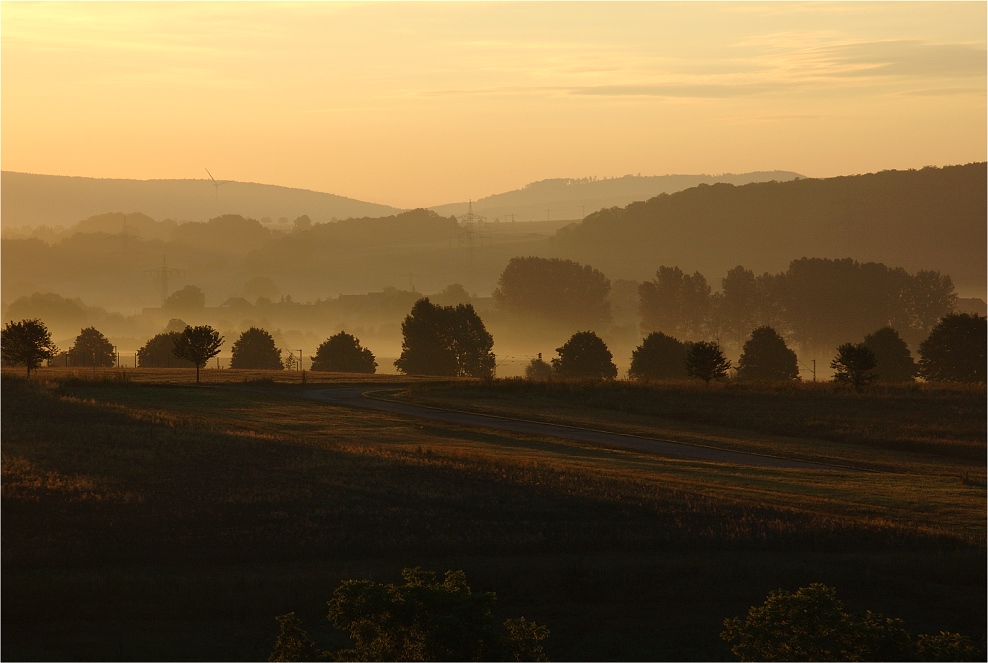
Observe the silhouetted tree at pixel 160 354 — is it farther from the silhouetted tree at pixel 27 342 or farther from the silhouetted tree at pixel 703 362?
the silhouetted tree at pixel 703 362

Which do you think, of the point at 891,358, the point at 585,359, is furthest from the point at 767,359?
the point at 585,359

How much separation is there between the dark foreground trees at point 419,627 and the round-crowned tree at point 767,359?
11557cm

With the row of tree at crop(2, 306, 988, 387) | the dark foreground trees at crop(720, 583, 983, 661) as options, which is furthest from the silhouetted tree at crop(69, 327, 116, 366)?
the dark foreground trees at crop(720, 583, 983, 661)

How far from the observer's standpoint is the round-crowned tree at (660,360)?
5305 inches

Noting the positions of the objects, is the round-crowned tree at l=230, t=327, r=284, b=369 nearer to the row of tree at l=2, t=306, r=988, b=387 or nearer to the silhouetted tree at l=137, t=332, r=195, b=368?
the row of tree at l=2, t=306, r=988, b=387

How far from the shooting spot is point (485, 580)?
31.5 metres

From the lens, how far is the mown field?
94.4ft

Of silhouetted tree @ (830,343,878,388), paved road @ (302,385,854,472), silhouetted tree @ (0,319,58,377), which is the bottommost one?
paved road @ (302,385,854,472)

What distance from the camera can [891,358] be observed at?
129625 millimetres

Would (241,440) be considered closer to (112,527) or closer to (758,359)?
(112,527)

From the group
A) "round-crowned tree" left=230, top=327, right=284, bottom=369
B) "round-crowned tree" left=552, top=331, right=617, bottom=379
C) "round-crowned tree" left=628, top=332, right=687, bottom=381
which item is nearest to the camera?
"round-crowned tree" left=628, top=332, right=687, bottom=381

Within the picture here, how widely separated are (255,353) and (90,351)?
79.1 feet

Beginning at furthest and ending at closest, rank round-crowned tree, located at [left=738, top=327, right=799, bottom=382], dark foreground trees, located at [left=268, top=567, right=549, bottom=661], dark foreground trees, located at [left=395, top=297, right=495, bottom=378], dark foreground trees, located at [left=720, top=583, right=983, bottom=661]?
dark foreground trees, located at [left=395, top=297, right=495, bottom=378]
round-crowned tree, located at [left=738, top=327, right=799, bottom=382]
dark foreground trees, located at [left=268, top=567, right=549, bottom=661]
dark foreground trees, located at [left=720, top=583, right=983, bottom=661]

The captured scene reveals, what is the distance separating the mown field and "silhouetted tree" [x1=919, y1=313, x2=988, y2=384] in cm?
6703
